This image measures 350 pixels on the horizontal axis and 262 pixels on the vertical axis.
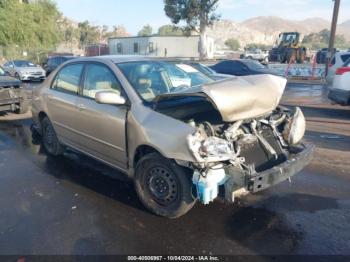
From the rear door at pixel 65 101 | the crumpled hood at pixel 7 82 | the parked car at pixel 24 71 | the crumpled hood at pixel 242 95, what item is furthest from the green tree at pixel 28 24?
the crumpled hood at pixel 242 95

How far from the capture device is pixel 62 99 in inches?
201

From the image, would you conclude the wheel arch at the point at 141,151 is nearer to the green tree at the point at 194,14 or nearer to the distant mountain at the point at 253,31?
the green tree at the point at 194,14

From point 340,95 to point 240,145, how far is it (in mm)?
6993

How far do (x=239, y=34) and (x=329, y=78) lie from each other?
158422mm

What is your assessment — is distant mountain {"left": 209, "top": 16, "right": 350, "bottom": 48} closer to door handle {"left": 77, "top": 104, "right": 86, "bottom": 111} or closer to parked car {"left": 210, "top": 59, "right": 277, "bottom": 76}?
parked car {"left": 210, "top": 59, "right": 277, "bottom": 76}

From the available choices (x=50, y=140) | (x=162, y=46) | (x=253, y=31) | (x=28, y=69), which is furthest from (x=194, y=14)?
(x=253, y=31)

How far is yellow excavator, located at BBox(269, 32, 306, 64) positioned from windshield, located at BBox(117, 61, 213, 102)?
86.6 feet

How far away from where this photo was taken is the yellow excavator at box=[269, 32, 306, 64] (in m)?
29.8

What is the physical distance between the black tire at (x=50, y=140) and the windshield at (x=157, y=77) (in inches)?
85.8

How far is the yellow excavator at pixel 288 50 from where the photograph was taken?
29.8 m

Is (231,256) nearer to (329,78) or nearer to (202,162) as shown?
(202,162)

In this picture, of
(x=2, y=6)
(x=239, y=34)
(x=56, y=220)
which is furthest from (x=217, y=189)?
(x=239, y=34)

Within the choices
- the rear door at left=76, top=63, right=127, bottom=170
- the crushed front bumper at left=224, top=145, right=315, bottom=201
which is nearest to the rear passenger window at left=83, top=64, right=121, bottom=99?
the rear door at left=76, top=63, right=127, bottom=170

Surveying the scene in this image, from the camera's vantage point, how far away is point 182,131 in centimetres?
329
